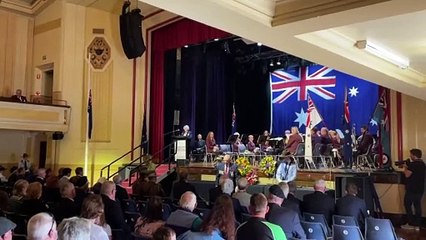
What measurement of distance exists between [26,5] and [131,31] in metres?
3.87

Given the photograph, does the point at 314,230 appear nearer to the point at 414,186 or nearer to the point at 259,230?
the point at 259,230

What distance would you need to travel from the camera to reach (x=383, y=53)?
18.4 ft

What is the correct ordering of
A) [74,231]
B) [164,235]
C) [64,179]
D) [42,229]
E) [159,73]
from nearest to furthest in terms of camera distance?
[164,235], [74,231], [42,229], [64,179], [159,73]

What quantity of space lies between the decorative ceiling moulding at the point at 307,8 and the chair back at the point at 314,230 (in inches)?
72.9

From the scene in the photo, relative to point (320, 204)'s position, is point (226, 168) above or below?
above

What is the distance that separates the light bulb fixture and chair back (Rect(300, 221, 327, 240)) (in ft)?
7.18

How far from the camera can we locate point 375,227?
4309mm

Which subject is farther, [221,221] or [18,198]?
[18,198]

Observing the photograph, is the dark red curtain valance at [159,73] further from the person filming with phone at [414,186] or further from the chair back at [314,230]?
the chair back at [314,230]

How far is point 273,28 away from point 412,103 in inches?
248

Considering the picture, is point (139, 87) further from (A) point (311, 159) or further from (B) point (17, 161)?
(A) point (311, 159)

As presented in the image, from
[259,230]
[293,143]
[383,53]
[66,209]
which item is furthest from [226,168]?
[259,230]

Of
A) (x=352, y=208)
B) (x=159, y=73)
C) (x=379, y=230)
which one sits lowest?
(x=379, y=230)

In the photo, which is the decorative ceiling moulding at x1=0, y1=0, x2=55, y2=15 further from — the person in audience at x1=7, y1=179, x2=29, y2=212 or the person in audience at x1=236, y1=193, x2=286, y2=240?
the person in audience at x1=236, y1=193, x2=286, y2=240
